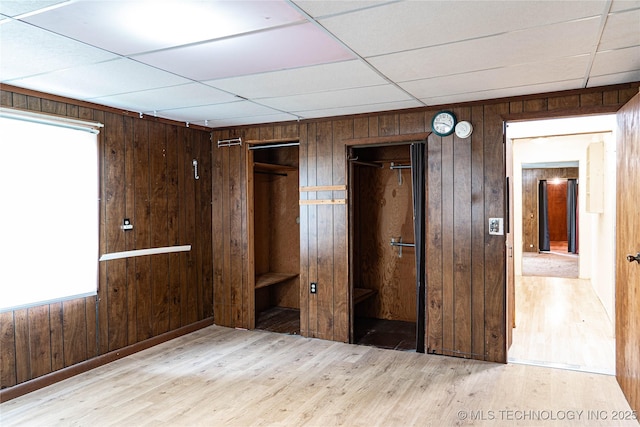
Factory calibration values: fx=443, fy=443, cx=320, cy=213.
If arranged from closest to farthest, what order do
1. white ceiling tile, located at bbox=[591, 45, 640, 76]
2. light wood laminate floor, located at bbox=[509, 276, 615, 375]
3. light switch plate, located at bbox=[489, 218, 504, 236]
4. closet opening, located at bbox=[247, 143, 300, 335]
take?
white ceiling tile, located at bbox=[591, 45, 640, 76]
light switch plate, located at bbox=[489, 218, 504, 236]
light wood laminate floor, located at bbox=[509, 276, 615, 375]
closet opening, located at bbox=[247, 143, 300, 335]

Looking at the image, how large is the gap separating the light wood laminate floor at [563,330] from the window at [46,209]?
3.87 m

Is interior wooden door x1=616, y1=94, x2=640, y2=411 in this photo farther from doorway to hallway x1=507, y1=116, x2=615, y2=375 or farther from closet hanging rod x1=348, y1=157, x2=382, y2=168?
closet hanging rod x1=348, y1=157, x2=382, y2=168

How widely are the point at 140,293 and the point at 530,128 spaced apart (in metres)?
4.38

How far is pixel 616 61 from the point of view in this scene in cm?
278

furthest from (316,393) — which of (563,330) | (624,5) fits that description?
(563,330)

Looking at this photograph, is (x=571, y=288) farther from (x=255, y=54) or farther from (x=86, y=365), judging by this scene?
(x=86, y=365)

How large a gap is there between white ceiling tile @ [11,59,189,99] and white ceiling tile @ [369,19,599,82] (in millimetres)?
1468

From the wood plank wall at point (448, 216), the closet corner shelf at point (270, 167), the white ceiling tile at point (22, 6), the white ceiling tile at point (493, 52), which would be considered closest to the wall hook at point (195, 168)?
the closet corner shelf at point (270, 167)

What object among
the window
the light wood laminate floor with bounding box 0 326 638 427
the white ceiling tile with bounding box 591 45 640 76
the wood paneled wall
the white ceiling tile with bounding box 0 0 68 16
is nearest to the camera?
the white ceiling tile with bounding box 0 0 68 16

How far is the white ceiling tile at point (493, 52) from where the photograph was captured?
2.29 m

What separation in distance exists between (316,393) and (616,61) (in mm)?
3016

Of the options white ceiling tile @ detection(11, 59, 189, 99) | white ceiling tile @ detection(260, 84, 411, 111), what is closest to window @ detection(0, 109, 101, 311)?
white ceiling tile @ detection(11, 59, 189, 99)

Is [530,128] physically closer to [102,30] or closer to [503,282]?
[503,282]

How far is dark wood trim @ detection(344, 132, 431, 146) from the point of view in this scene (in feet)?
13.5
